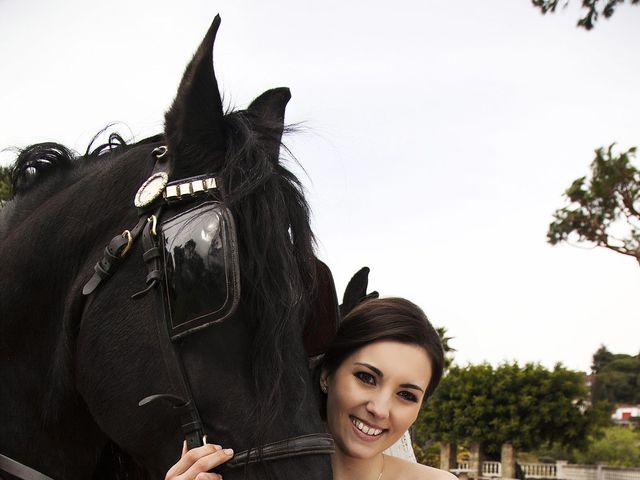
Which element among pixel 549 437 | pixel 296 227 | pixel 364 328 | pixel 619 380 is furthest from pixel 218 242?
pixel 619 380

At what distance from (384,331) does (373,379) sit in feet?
0.55

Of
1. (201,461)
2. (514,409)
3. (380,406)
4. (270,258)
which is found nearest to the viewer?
(201,461)

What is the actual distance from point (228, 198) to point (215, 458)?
1.96 feet

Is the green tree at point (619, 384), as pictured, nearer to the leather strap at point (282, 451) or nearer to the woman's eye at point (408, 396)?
the woman's eye at point (408, 396)

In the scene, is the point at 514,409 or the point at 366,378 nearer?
the point at 366,378

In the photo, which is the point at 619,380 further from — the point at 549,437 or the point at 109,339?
the point at 109,339

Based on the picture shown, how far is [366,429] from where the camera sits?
225 centimetres

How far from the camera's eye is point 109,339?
1.68 meters

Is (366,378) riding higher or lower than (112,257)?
lower

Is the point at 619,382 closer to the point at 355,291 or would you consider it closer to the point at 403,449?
the point at 403,449

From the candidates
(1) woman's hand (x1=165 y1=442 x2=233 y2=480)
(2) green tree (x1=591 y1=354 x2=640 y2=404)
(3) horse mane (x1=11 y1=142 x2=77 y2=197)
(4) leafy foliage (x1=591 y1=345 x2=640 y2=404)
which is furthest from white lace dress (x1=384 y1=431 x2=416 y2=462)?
(2) green tree (x1=591 y1=354 x2=640 y2=404)

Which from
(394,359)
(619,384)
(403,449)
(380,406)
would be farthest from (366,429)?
(619,384)

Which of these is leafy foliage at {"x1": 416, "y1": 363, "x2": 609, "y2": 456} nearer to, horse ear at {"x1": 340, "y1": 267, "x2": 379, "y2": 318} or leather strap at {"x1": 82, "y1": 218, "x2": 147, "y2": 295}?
horse ear at {"x1": 340, "y1": 267, "x2": 379, "y2": 318}

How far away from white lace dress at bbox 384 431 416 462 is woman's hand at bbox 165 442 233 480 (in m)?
1.89
